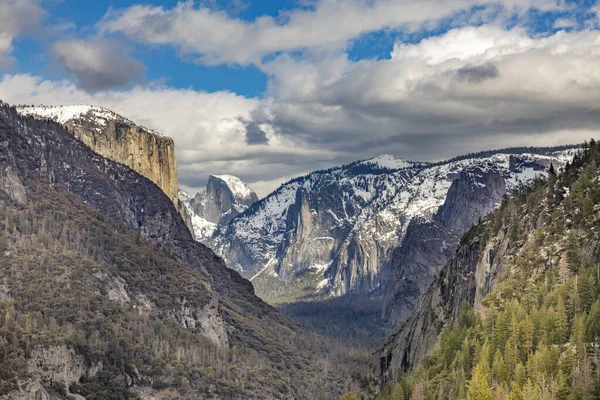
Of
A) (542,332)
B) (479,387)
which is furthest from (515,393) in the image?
(542,332)

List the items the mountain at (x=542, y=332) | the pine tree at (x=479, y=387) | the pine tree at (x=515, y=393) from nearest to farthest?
the pine tree at (x=515, y=393)
the mountain at (x=542, y=332)
the pine tree at (x=479, y=387)

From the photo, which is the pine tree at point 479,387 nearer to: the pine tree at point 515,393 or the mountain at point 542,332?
the mountain at point 542,332

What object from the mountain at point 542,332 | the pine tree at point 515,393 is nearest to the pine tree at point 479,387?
the mountain at point 542,332

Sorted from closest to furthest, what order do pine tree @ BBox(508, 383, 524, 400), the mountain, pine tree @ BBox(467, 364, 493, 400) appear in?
1. pine tree @ BBox(508, 383, 524, 400)
2. the mountain
3. pine tree @ BBox(467, 364, 493, 400)

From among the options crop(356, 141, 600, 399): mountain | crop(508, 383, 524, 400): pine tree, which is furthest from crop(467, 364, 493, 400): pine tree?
crop(508, 383, 524, 400): pine tree

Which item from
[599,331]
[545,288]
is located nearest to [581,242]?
[545,288]

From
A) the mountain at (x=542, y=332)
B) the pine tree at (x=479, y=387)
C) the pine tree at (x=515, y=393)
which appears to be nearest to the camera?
the pine tree at (x=515, y=393)

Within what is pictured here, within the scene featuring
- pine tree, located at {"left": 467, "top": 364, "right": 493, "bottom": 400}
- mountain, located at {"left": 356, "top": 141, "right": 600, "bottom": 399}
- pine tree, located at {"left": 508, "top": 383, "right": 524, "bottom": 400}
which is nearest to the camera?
pine tree, located at {"left": 508, "top": 383, "right": 524, "bottom": 400}

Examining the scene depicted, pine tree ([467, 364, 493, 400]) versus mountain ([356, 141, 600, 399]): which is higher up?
mountain ([356, 141, 600, 399])

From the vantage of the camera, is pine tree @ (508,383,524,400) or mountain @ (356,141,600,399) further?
mountain @ (356,141,600,399)

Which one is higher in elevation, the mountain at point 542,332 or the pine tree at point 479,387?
the mountain at point 542,332

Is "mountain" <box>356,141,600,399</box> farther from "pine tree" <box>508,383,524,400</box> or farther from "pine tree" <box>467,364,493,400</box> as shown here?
"pine tree" <box>467,364,493,400</box>
